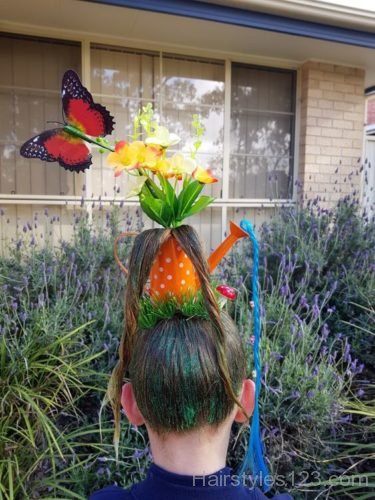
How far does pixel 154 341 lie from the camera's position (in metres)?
0.94

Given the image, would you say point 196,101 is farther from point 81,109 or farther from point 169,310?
point 169,310

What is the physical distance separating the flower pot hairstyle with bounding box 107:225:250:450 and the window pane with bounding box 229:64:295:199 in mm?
4282

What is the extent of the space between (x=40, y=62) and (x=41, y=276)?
2.60 m

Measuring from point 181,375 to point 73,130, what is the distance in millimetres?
699

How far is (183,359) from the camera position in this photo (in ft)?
2.95

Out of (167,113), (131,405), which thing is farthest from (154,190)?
(167,113)

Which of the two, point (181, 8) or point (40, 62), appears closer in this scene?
point (181, 8)

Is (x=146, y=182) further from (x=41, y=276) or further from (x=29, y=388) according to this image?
(x=41, y=276)

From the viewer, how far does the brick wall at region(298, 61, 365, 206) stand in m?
5.01

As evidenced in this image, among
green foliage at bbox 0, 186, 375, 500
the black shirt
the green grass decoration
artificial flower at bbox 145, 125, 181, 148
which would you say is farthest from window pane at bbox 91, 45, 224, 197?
the black shirt

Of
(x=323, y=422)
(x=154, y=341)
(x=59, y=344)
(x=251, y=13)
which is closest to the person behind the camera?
(x=154, y=341)

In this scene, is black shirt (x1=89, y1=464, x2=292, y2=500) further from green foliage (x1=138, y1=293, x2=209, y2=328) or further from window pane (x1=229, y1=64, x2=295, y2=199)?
window pane (x1=229, y1=64, x2=295, y2=199)

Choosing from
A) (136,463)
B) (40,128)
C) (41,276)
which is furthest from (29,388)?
(40,128)

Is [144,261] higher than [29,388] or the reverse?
higher
